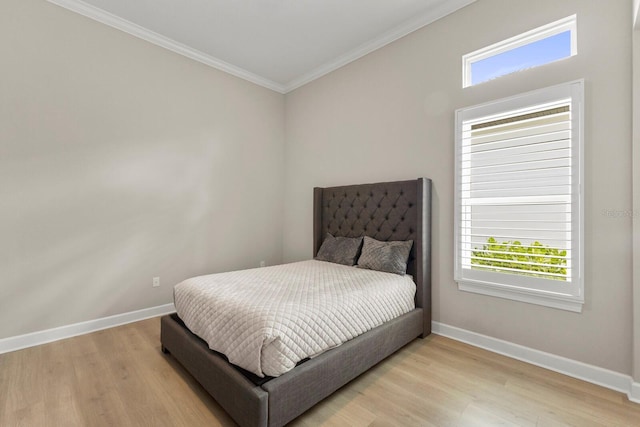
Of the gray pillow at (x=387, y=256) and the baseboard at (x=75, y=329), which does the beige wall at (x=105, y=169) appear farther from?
the gray pillow at (x=387, y=256)

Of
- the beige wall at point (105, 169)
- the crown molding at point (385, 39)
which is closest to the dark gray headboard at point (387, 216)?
the beige wall at point (105, 169)

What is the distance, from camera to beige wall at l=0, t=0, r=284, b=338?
2396mm

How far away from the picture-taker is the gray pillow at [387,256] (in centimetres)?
262

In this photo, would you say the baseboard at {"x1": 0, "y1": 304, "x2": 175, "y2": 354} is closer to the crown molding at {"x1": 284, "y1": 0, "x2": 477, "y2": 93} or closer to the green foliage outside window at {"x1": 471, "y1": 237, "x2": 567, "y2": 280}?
the green foliage outside window at {"x1": 471, "y1": 237, "x2": 567, "y2": 280}

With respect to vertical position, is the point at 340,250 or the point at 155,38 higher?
the point at 155,38

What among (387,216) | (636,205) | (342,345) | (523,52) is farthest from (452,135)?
(342,345)

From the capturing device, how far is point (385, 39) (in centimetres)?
309

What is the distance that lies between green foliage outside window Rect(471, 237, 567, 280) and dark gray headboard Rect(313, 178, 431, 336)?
1.52 feet

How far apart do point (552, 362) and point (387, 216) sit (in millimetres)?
1693

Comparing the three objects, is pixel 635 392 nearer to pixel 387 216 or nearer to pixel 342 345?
pixel 342 345

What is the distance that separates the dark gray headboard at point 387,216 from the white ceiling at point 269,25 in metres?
1.60

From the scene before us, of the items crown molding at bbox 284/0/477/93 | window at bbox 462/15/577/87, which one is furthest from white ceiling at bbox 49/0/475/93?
window at bbox 462/15/577/87

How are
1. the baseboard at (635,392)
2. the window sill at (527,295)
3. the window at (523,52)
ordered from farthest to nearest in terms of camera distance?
the window at (523,52) → the window sill at (527,295) → the baseboard at (635,392)

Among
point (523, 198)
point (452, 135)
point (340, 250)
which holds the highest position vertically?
point (452, 135)
